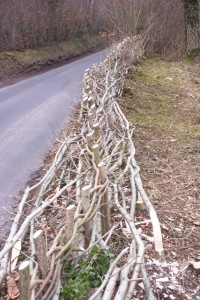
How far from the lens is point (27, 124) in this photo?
8.51 metres

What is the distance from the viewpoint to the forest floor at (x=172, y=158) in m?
3.71

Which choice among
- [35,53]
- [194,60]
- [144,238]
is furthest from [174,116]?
[35,53]

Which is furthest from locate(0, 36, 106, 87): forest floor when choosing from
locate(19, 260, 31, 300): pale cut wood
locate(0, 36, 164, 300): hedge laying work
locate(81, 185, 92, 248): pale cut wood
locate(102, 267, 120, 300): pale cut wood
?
locate(19, 260, 31, 300): pale cut wood

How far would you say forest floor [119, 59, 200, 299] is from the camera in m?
3.71

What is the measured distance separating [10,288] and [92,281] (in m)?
Answer: 0.57

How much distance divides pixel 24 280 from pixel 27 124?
644 cm

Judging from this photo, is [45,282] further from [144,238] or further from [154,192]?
[154,192]

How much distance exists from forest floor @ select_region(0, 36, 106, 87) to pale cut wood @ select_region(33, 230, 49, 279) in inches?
464

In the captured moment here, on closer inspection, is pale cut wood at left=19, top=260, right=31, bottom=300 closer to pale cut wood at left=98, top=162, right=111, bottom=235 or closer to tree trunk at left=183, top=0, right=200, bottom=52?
pale cut wood at left=98, top=162, right=111, bottom=235

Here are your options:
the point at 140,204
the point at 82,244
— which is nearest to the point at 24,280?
the point at 82,244

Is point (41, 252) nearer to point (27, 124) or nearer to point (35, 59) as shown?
point (27, 124)

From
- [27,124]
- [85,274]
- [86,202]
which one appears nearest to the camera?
[85,274]

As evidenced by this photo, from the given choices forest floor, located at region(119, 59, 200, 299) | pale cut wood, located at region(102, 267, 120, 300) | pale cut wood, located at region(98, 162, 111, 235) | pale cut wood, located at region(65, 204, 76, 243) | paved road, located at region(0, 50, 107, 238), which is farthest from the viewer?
paved road, located at region(0, 50, 107, 238)

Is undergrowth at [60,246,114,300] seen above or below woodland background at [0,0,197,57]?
below
